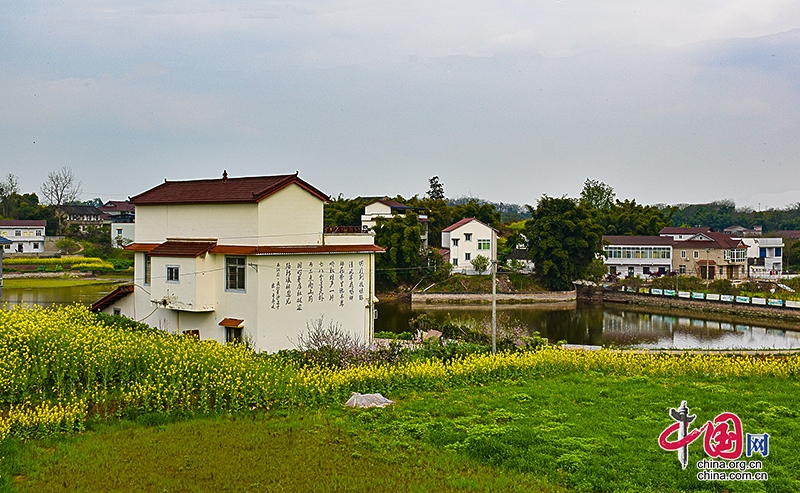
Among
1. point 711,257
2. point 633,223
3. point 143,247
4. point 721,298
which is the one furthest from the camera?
point 633,223

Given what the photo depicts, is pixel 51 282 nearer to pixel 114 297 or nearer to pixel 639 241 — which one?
pixel 114 297

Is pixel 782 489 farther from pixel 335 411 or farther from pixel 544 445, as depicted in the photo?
pixel 335 411

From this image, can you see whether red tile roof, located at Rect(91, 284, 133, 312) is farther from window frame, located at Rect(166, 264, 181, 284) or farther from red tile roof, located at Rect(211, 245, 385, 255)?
red tile roof, located at Rect(211, 245, 385, 255)

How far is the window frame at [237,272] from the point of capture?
52.8 ft

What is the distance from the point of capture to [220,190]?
17.2 metres

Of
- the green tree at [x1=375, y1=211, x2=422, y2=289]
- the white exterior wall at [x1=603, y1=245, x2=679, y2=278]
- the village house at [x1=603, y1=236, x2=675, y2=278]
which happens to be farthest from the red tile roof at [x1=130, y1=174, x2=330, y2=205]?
the white exterior wall at [x1=603, y1=245, x2=679, y2=278]

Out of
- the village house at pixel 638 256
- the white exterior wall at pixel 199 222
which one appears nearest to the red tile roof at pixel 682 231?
the village house at pixel 638 256

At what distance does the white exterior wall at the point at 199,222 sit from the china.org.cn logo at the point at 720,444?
1035 cm

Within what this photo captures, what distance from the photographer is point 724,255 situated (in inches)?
1916

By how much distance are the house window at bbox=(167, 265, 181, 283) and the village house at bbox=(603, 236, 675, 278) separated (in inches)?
1500

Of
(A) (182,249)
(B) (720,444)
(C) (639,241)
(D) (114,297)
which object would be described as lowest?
(B) (720,444)

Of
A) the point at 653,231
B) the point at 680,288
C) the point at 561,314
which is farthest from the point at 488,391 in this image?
the point at 653,231

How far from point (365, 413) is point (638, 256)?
145 feet

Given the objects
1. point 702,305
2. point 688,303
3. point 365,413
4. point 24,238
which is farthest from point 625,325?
point 24,238
